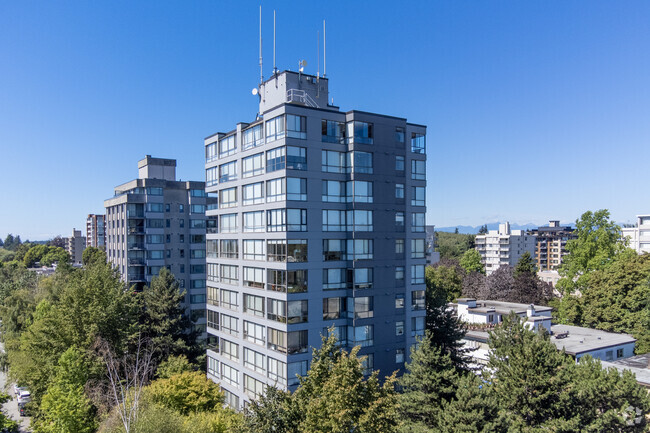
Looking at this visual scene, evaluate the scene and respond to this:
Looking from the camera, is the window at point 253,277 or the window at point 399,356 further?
the window at point 399,356

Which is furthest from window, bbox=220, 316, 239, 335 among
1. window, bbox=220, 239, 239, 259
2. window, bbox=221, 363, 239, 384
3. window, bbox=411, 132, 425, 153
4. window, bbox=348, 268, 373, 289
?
window, bbox=411, 132, 425, 153

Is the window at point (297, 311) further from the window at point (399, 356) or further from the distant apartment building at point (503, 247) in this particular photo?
the distant apartment building at point (503, 247)

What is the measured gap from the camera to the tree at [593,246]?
68750 millimetres

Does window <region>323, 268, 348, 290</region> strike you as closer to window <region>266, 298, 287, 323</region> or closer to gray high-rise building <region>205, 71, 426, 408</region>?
gray high-rise building <region>205, 71, 426, 408</region>

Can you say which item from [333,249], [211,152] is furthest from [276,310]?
[211,152]

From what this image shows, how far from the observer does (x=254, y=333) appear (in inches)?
1532

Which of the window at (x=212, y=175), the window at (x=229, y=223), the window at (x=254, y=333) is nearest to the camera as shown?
the window at (x=254, y=333)

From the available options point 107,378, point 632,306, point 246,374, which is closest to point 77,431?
point 107,378

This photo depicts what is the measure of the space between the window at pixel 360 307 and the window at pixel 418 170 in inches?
481

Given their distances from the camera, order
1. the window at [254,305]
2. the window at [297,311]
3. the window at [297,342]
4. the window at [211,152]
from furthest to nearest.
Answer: the window at [211,152] < the window at [254,305] < the window at [297,311] < the window at [297,342]

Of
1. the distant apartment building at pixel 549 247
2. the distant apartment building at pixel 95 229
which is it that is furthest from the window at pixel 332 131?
the distant apartment building at pixel 549 247

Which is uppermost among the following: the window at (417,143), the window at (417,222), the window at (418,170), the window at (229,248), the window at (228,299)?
the window at (417,143)

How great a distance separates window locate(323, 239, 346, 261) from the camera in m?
36.4

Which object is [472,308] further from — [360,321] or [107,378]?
[107,378]
